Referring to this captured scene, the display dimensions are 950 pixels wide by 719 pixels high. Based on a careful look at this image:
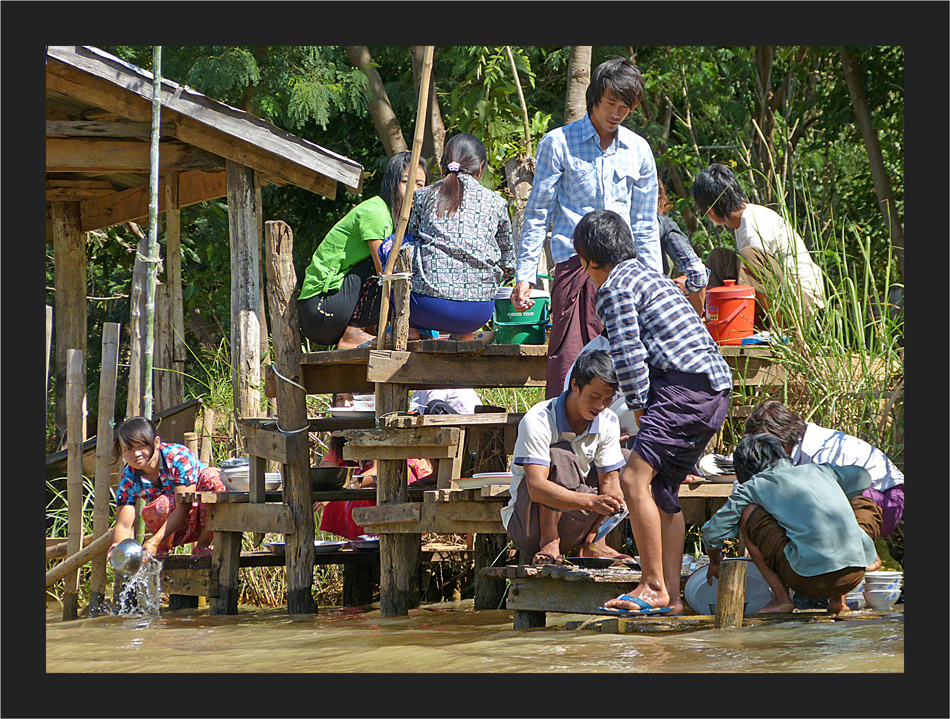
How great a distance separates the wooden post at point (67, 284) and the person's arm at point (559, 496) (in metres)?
7.03

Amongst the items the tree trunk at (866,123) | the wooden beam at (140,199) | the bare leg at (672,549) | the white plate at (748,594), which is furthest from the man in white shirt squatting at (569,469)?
the tree trunk at (866,123)

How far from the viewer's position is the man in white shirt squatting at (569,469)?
548 cm

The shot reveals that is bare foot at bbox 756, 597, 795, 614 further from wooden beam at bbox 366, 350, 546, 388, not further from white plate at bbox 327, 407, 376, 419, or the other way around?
white plate at bbox 327, 407, 376, 419

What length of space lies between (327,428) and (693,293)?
8.24 ft

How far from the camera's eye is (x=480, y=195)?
699cm

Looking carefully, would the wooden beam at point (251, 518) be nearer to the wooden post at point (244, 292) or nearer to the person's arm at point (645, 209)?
the wooden post at point (244, 292)

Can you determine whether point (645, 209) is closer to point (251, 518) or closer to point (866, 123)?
point (251, 518)

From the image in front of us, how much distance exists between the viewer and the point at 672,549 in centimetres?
529

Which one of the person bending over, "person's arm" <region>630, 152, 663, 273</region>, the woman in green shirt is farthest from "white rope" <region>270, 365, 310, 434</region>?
the person bending over

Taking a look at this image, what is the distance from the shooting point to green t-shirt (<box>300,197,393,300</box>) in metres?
7.24

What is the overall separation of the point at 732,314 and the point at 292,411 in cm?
275

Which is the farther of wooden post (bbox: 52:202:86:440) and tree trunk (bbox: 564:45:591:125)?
wooden post (bbox: 52:202:86:440)

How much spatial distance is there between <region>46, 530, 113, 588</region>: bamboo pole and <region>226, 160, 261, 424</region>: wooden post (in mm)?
1660
